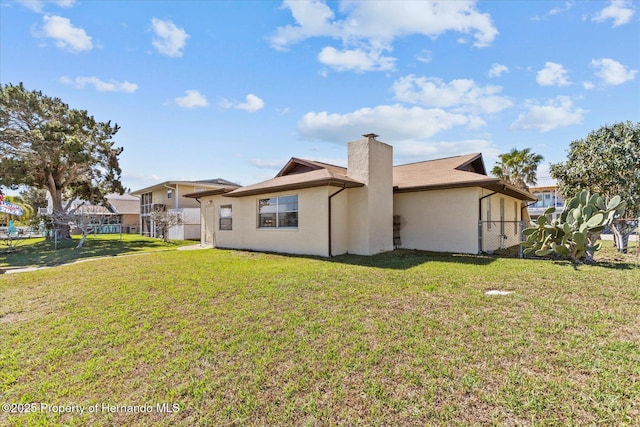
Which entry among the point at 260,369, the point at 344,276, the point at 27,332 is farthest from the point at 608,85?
the point at 27,332

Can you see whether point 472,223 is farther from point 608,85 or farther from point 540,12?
point 540,12

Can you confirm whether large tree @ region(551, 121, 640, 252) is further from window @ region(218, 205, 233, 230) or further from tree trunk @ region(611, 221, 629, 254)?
window @ region(218, 205, 233, 230)

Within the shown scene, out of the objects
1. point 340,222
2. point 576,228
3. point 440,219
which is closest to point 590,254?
point 576,228

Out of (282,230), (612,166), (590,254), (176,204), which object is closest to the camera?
(590,254)

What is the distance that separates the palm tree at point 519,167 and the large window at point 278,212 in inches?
649

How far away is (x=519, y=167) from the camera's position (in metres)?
22.2

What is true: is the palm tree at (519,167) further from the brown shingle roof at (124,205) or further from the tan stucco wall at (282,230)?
the brown shingle roof at (124,205)

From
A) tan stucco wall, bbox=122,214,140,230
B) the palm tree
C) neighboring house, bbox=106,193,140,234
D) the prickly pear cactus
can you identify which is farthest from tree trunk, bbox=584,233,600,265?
tan stucco wall, bbox=122,214,140,230

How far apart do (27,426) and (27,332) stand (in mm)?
2883

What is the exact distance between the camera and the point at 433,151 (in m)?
23.5

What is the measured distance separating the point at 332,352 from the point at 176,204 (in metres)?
22.6

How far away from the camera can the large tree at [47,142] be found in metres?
17.1

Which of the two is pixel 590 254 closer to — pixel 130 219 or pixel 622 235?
pixel 622 235

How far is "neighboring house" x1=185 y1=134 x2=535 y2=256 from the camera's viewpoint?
11.7 m
